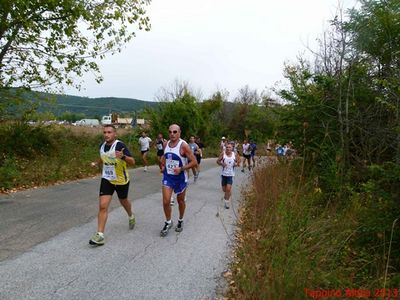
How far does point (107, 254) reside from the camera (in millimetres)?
4918

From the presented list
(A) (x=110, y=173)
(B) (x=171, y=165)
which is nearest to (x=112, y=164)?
(A) (x=110, y=173)

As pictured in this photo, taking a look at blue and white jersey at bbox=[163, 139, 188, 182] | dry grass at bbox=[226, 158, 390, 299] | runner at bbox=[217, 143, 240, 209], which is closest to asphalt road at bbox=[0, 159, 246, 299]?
dry grass at bbox=[226, 158, 390, 299]

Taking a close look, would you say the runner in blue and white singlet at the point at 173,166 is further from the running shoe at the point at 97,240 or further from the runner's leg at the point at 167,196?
the running shoe at the point at 97,240

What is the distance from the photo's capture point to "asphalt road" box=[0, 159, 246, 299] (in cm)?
387

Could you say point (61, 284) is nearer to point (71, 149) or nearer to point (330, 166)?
point (330, 166)

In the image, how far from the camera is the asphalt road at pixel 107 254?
12.7 ft

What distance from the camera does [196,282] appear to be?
13.8ft

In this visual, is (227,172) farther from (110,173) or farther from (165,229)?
(110,173)

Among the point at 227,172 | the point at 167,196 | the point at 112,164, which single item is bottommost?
the point at 167,196

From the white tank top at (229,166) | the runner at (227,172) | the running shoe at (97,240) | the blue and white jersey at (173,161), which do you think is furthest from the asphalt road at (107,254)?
the white tank top at (229,166)

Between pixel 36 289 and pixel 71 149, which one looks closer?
pixel 36 289

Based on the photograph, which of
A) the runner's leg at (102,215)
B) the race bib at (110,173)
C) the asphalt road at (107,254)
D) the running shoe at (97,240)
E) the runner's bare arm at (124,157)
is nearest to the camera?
the asphalt road at (107,254)

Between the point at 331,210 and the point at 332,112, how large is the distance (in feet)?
11.5

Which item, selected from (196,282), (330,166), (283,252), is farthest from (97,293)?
(330,166)
